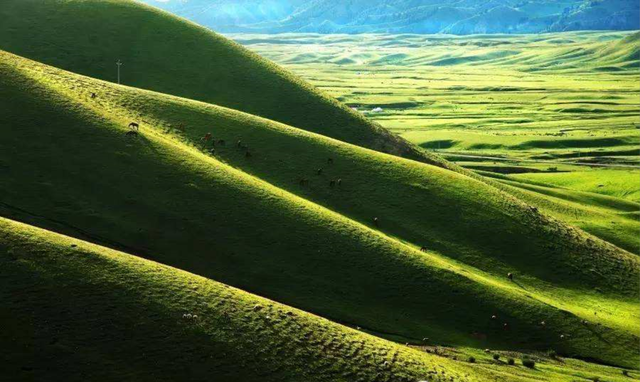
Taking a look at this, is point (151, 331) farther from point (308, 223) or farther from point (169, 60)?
point (169, 60)

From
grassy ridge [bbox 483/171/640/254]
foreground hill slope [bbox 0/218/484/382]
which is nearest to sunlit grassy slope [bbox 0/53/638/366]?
foreground hill slope [bbox 0/218/484/382]

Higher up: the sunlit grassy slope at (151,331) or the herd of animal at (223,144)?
the herd of animal at (223,144)

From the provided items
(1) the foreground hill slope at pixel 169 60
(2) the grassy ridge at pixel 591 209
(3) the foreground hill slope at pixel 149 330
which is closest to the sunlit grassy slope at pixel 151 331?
(3) the foreground hill slope at pixel 149 330

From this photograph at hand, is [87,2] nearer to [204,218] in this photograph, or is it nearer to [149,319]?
[204,218]

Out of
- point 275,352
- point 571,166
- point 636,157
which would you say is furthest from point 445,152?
point 275,352

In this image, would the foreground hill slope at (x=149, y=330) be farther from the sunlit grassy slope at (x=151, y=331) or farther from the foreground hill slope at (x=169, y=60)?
the foreground hill slope at (x=169, y=60)

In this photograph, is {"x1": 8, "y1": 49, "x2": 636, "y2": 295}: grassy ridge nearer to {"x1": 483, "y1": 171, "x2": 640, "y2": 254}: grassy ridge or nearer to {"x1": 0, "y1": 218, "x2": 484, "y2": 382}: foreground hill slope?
{"x1": 483, "y1": 171, "x2": 640, "y2": 254}: grassy ridge

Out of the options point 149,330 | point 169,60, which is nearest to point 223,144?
point 169,60
